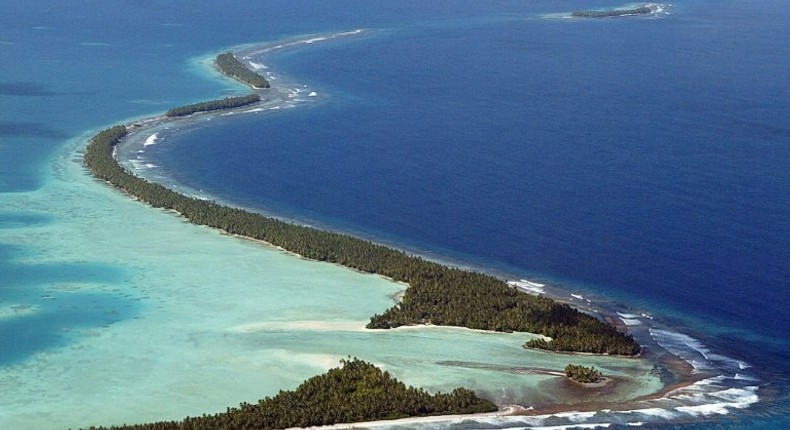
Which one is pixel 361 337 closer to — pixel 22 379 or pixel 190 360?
pixel 190 360

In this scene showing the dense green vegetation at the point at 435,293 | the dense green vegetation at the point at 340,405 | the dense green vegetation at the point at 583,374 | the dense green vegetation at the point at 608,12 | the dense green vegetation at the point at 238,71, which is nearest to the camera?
the dense green vegetation at the point at 340,405

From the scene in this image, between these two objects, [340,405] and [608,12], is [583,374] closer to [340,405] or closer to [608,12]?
[340,405]

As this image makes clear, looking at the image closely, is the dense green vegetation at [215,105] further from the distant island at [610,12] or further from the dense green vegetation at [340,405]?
the distant island at [610,12]

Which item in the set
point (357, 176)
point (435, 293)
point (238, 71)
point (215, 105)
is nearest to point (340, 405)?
point (435, 293)

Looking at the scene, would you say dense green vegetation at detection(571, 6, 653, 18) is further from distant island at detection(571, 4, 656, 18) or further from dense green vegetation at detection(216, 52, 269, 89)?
dense green vegetation at detection(216, 52, 269, 89)

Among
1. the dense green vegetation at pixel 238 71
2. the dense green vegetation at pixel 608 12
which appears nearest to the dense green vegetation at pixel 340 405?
the dense green vegetation at pixel 238 71

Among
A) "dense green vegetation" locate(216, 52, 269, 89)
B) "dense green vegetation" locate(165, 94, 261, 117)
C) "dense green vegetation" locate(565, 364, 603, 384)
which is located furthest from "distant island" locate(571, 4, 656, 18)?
"dense green vegetation" locate(565, 364, 603, 384)
